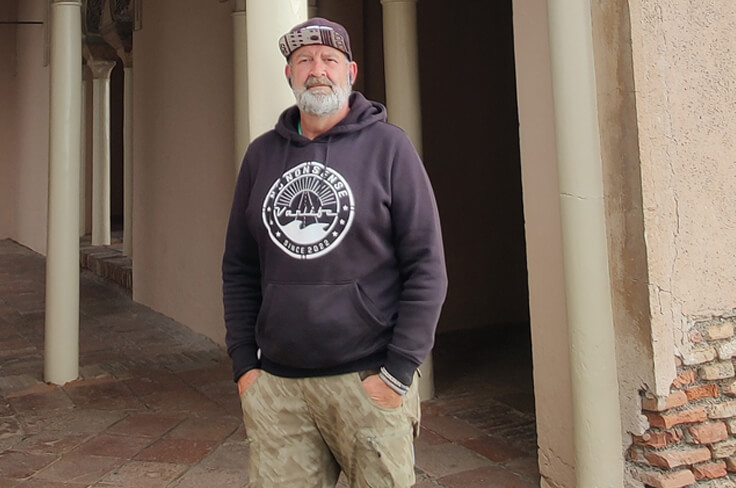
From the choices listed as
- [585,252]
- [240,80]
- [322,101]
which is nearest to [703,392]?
[585,252]

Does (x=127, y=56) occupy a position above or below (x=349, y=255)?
above

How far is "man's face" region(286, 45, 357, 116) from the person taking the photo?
161 centimetres

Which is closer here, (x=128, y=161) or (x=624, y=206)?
(x=624, y=206)

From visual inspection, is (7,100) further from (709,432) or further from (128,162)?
(709,432)

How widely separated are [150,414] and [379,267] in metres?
2.71

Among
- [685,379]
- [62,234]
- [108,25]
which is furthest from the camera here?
[108,25]

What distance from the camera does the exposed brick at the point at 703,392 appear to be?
2.63m

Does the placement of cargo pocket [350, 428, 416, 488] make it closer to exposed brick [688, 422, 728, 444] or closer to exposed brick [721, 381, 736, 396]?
exposed brick [688, 422, 728, 444]

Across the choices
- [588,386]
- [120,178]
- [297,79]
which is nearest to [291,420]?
[297,79]

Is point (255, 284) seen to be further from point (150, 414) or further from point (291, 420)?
point (150, 414)

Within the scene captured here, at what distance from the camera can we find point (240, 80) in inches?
197

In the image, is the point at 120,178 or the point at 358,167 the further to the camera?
the point at 120,178

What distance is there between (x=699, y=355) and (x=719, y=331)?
15 cm

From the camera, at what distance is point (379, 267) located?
1582 millimetres
